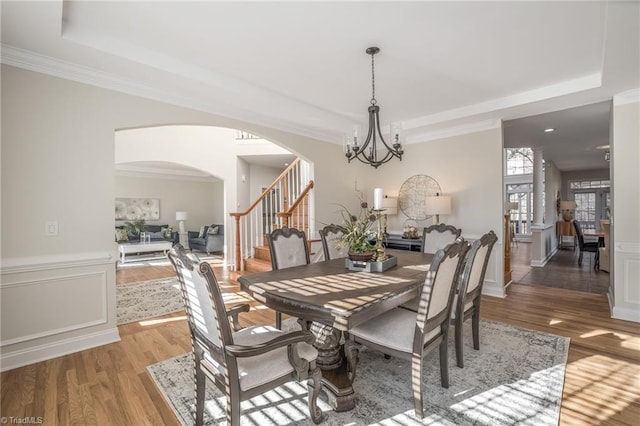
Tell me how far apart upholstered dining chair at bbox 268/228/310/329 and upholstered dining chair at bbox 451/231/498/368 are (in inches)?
61.3

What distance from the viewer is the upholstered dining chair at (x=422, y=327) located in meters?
1.74

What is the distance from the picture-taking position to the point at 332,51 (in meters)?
2.65

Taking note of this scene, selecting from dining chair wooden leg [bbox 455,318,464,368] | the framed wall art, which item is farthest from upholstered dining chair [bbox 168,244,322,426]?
the framed wall art

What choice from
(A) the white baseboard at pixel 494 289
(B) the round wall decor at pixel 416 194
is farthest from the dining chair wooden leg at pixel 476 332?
(B) the round wall decor at pixel 416 194

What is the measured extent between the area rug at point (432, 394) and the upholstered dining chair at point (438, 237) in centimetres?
126

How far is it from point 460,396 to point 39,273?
3.43 meters

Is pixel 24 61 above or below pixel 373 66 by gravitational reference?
below

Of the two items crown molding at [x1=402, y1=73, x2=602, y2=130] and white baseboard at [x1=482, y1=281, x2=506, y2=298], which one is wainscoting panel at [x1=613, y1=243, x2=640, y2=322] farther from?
crown molding at [x1=402, y1=73, x2=602, y2=130]

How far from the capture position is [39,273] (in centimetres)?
251

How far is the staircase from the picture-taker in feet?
18.5

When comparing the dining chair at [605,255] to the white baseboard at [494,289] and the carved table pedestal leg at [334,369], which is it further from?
the carved table pedestal leg at [334,369]

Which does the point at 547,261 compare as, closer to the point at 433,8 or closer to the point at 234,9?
the point at 433,8

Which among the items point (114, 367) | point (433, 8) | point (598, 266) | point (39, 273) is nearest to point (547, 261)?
point (598, 266)

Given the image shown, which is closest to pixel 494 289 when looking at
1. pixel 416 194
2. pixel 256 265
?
pixel 416 194
